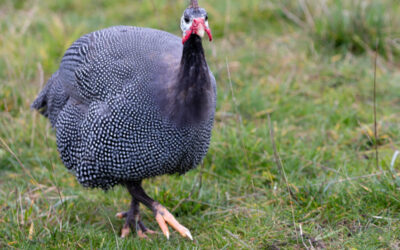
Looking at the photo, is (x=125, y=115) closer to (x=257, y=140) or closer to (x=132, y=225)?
(x=132, y=225)

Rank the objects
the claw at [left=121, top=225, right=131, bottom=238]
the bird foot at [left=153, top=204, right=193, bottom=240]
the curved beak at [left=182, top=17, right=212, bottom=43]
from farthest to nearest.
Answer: the claw at [left=121, top=225, right=131, bottom=238] < the bird foot at [left=153, top=204, right=193, bottom=240] < the curved beak at [left=182, top=17, right=212, bottom=43]

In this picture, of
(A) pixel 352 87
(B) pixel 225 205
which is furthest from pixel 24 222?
(A) pixel 352 87

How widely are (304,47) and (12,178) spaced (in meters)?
3.26

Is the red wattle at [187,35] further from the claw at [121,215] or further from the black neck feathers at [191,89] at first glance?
the claw at [121,215]

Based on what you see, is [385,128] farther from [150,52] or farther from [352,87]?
[150,52]

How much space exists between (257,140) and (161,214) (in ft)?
3.84

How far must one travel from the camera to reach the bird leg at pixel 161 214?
3.24 metres

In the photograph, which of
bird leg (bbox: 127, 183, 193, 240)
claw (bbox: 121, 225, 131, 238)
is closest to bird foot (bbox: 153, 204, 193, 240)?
bird leg (bbox: 127, 183, 193, 240)

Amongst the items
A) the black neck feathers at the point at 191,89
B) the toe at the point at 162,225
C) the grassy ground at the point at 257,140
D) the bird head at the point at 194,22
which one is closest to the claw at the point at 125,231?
the grassy ground at the point at 257,140

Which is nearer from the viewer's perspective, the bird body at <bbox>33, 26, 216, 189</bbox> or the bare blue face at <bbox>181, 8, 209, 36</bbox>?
the bare blue face at <bbox>181, 8, 209, 36</bbox>

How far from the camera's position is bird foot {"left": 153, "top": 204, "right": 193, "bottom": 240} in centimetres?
322

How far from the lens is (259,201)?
11.9 ft

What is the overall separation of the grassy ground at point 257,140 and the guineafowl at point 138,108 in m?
0.31

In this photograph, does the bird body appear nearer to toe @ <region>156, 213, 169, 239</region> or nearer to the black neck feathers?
the black neck feathers
